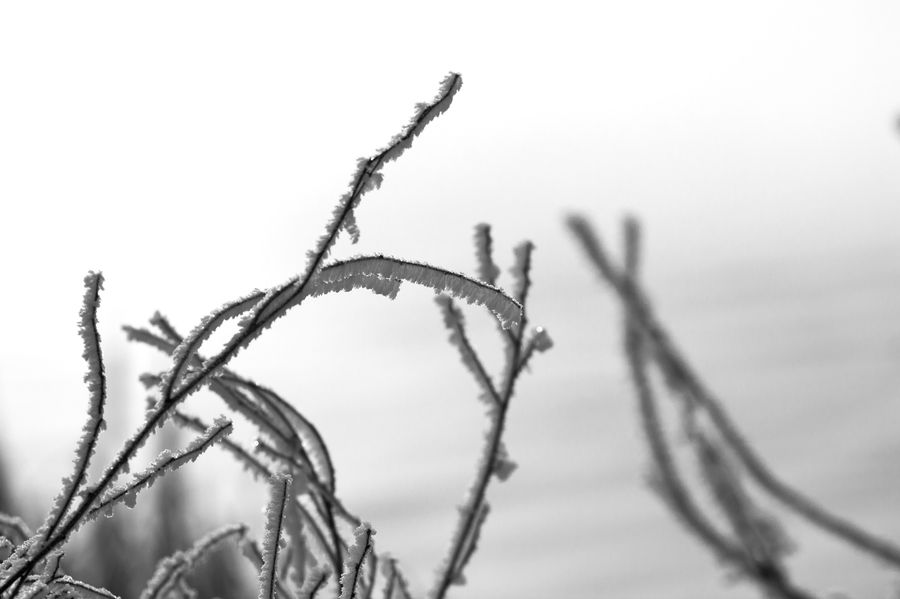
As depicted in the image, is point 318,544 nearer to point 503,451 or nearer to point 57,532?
point 503,451

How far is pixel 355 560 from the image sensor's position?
0.88m

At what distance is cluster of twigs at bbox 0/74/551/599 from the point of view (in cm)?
82

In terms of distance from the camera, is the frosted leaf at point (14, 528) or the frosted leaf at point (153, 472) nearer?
the frosted leaf at point (153, 472)

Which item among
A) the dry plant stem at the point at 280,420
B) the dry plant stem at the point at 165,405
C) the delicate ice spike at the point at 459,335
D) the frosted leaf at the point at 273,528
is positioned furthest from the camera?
the delicate ice spike at the point at 459,335

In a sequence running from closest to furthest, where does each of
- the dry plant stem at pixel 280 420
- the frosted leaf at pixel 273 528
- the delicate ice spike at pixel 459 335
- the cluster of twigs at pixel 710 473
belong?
the frosted leaf at pixel 273 528
the dry plant stem at pixel 280 420
the delicate ice spike at pixel 459 335
the cluster of twigs at pixel 710 473

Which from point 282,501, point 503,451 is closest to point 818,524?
point 503,451

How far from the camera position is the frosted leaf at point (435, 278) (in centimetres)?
85

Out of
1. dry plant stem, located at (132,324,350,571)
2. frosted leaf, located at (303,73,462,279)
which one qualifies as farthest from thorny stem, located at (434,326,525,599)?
frosted leaf, located at (303,73,462,279)

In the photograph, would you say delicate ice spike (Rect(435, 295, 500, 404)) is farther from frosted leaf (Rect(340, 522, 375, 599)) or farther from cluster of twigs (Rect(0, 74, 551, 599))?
frosted leaf (Rect(340, 522, 375, 599))

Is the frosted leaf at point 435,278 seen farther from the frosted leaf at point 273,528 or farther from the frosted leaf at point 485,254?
the frosted leaf at point 485,254

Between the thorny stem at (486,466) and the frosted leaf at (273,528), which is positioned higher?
the thorny stem at (486,466)

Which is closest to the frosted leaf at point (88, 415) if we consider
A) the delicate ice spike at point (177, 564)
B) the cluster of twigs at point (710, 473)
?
the delicate ice spike at point (177, 564)

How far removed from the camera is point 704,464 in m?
2.27

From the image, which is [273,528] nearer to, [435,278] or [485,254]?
[435,278]
